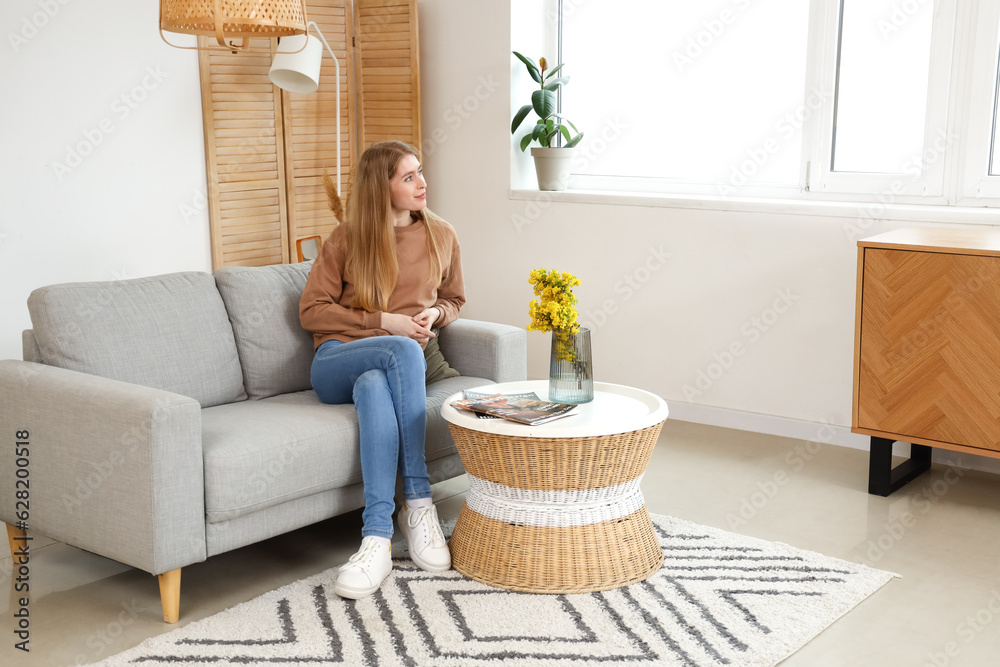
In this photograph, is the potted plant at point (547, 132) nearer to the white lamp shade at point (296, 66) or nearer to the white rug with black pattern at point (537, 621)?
the white lamp shade at point (296, 66)

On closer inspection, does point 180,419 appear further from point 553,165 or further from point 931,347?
point 553,165

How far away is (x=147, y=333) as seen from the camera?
2.71 metres

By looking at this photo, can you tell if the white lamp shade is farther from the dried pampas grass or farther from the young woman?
the young woman

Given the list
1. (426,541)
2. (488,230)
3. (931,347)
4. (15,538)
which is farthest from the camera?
(488,230)

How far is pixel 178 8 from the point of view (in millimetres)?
2287

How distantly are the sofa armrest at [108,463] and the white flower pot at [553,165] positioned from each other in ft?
7.82

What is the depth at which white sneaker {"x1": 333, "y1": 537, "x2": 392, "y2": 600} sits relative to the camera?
7.80ft

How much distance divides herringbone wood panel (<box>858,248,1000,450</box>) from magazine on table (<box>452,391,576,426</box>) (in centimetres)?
112

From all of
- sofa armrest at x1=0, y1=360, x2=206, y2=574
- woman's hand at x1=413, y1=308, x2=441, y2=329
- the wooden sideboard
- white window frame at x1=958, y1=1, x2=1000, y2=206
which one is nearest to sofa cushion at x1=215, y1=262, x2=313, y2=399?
woman's hand at x1=413, y1=308, x2=441, y2=329

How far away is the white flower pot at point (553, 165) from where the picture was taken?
4281 millimetres

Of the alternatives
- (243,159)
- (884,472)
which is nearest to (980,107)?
(884,472)

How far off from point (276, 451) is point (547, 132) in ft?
7.61

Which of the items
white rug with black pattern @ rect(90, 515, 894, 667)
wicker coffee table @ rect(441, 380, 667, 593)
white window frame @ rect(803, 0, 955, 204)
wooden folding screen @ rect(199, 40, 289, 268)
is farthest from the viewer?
wooden folding screen @ rect(199, 40, 289, 268)

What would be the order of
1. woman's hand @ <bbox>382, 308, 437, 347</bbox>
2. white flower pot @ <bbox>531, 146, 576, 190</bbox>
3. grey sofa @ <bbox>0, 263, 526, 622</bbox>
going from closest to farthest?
grey sofa @ <bbox>0, 263, 526, 622</bbox>
woman's hand @ <bbox>382, 308, 437, 347</bbox>
white flower pot @ <bbox>531, 146, 576, 190</bbox>
